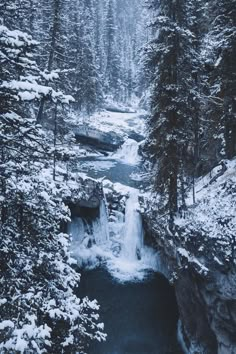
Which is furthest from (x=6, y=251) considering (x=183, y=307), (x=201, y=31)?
(x=201, y=31)

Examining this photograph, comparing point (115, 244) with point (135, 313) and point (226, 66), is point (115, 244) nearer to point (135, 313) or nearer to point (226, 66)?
point (135, 313)

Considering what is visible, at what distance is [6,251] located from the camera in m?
6.25

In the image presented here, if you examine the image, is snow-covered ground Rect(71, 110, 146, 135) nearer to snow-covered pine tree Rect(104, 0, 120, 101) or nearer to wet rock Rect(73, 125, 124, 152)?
wet rock Rect(73, 125, 124, 152)

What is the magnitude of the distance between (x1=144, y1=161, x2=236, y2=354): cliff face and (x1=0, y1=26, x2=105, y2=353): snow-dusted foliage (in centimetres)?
626

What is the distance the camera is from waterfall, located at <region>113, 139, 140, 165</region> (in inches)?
1772

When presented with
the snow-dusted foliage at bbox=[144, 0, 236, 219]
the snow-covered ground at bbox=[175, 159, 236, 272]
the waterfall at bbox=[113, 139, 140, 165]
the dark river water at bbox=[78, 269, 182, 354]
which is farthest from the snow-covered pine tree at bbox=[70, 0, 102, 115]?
the snow-covered ground at bbox=[175, 159, 236, 272]

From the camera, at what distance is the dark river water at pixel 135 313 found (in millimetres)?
16016

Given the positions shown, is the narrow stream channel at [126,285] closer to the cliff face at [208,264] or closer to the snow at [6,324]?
the cliff face at [208,264]

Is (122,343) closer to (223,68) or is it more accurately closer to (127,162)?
(223,68)

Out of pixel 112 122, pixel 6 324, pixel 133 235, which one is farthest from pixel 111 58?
pixel 6 324

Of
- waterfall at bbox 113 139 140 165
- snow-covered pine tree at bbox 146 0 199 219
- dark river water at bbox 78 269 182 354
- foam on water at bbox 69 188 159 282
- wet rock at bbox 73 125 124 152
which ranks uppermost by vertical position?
wet rock at bbox 73 125 124 152

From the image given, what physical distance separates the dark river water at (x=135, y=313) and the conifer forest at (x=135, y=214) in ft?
0.27

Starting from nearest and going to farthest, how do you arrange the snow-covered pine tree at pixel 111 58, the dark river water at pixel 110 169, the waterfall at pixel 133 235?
the waterfall at pixel 133 235, the dark river water at pixel 110 169, the snow-covered pine tree at pixel 111 58

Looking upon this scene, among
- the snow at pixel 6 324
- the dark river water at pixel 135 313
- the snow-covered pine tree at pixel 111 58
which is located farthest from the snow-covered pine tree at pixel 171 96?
the snow-covered pine tree at pixel 111 58
